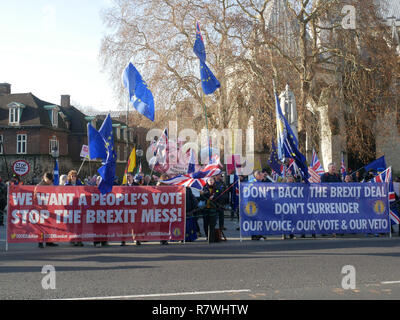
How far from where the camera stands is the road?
660 cm

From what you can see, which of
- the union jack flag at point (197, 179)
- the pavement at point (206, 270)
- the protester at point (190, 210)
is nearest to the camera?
the pavement at point (206, 270)

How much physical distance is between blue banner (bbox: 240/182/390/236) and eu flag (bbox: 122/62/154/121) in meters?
3.85

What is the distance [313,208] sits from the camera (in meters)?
13.3

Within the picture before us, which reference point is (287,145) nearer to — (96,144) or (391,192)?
(391,192)

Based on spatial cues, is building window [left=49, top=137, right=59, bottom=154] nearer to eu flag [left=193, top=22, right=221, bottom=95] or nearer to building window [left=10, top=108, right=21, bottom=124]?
building window [left=10, top=108, right=21, bottom=124]

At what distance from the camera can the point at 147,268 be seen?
8773 mm

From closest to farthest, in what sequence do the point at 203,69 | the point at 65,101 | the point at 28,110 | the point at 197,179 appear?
the point at 197,179 < the point at 203,69 < the point at 28,110 < the point at 65,101

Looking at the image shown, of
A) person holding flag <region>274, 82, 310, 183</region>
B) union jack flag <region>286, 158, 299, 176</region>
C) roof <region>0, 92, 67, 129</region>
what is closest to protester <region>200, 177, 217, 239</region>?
person holding flag <region>274, 82, 310, 183</region>

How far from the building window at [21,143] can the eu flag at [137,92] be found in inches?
1686

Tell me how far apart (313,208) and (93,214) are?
19.9ft

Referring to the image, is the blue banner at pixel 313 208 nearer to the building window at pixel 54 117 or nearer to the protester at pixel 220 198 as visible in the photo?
the protester at pixel 220 198

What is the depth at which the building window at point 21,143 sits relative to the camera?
53312 mm

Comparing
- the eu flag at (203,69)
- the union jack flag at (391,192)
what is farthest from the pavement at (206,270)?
the eu flag at (203,69)

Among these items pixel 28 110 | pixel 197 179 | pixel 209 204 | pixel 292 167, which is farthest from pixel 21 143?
pixel 209 204
